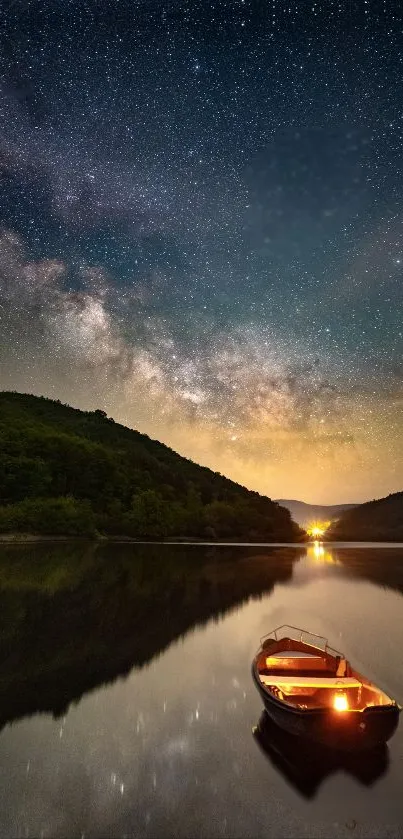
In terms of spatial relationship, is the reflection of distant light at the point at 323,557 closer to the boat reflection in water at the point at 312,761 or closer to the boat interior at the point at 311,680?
the boat interior at the point at 311,680

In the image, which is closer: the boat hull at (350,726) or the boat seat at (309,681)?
the boat hull at (350,726)

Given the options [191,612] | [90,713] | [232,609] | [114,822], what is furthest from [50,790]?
[232,609]

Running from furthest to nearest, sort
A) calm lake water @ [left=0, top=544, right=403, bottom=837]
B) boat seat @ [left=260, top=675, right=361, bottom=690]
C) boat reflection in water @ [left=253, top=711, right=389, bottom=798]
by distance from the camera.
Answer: boat seat @ [left=260, top=675, right=361, bottom=690] → boat reflection in water @ [left=253, top=711, right=389, bottom=798] → calm lake water @ [left=0, top=544, right=403, bottom=837]

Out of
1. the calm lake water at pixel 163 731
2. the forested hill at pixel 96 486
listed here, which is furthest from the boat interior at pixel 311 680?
the forested hill at pixel 96 486

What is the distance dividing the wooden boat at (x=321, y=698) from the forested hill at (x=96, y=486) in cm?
8167

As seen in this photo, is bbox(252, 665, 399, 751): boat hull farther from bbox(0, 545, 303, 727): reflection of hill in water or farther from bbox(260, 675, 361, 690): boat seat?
bbox(0, 545, 303, 727): reflection of hill in water

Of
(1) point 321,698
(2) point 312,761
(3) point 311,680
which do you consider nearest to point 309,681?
(3) point 311,680

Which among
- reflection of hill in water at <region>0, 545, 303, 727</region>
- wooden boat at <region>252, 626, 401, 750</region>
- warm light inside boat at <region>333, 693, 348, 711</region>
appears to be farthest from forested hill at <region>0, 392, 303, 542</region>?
warm light inside boat at <region>333, 693, 348, 711</region>

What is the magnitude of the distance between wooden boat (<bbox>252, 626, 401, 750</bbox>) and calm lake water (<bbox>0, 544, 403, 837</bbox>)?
782 millimetres

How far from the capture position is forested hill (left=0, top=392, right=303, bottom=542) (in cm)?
9900

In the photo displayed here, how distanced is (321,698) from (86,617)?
17426mm

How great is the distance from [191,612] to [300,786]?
20992mm

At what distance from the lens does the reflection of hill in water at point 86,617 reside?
16.2 meters

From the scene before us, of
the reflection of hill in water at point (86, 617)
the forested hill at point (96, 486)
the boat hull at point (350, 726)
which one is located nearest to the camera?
the boat hull at point (350, 726)
